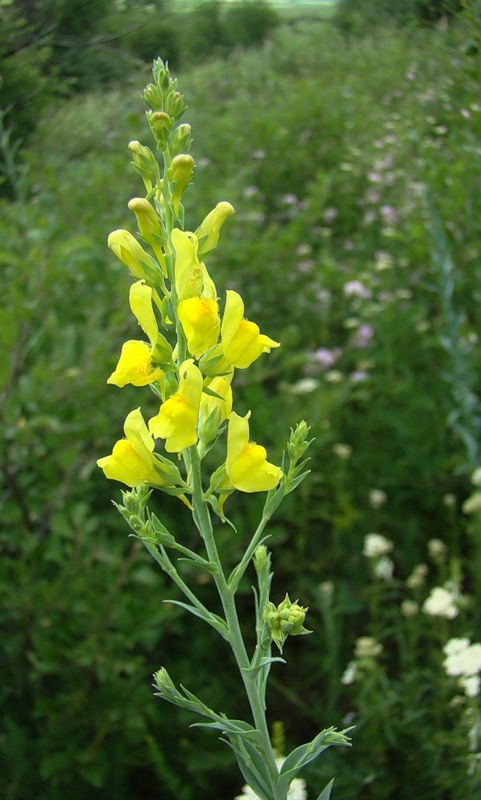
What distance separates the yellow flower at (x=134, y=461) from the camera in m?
0.90

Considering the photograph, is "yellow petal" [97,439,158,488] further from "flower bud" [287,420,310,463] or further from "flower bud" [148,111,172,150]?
"flower bud" [148,111,172,150]

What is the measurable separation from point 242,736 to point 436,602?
1.13 m

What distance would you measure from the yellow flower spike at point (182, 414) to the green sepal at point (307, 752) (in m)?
0.40

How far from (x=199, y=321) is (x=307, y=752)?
0.56 m

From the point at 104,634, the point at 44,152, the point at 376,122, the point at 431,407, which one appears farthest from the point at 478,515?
the point at 376,122

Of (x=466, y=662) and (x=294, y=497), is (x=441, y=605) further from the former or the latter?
(x=294, y=497)

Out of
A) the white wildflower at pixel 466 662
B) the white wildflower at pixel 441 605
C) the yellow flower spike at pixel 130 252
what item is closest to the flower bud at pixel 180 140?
the yellow flower spike at pixel 130 252

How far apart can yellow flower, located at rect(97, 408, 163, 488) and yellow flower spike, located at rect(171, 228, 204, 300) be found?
0.16m

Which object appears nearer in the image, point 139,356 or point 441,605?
point 139,356

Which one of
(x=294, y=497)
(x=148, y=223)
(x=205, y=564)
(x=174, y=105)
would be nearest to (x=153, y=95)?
(x=174, y=105)

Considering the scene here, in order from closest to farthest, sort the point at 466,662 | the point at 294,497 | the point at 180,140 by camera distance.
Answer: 1. the point at 180,140
2. the point at 466,662
3. the point at 294,497

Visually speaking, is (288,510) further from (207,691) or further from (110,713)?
(110,713)

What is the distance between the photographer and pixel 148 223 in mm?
930

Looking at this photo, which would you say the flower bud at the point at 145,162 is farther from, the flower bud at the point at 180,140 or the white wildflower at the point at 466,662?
the white wildflower at the point at 466,662
